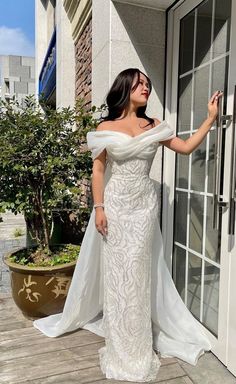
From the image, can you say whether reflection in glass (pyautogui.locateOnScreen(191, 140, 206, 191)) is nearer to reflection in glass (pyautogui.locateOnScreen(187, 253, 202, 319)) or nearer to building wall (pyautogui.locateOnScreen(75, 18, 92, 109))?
reflection in glass (pyautogui.locateOnScreen(187, 253, 202, 319))

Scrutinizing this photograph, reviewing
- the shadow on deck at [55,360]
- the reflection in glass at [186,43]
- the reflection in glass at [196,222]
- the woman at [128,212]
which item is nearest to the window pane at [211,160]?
the reflection in glass at [196,222]

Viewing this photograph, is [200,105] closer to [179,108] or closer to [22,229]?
[179,108]

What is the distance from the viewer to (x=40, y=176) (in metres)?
2.75

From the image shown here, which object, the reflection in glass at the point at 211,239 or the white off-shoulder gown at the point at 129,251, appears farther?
the reflection in glass at the point at 211,239

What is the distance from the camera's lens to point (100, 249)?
93.0 inches

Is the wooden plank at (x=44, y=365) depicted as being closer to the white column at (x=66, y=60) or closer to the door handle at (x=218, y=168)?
the door handle at (x=218, y=168)

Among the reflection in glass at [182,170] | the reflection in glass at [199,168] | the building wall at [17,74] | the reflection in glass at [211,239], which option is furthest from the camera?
the building wall at [17,74]

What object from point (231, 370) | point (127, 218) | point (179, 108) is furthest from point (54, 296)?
point (179, 108)

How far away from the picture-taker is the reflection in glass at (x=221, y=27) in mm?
2078

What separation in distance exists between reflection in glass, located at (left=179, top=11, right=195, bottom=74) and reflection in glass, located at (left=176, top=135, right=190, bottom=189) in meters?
0.51

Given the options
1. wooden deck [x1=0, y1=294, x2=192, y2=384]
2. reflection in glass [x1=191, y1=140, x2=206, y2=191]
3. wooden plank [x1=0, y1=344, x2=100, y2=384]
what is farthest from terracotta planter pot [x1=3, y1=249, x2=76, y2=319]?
reflection in glass [x1=191, y1=140, x2=206, y2=191]

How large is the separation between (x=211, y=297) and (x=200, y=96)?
1331mm

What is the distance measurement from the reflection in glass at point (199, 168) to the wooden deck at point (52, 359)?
1121 mm

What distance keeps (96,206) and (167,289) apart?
A: 798 mm
